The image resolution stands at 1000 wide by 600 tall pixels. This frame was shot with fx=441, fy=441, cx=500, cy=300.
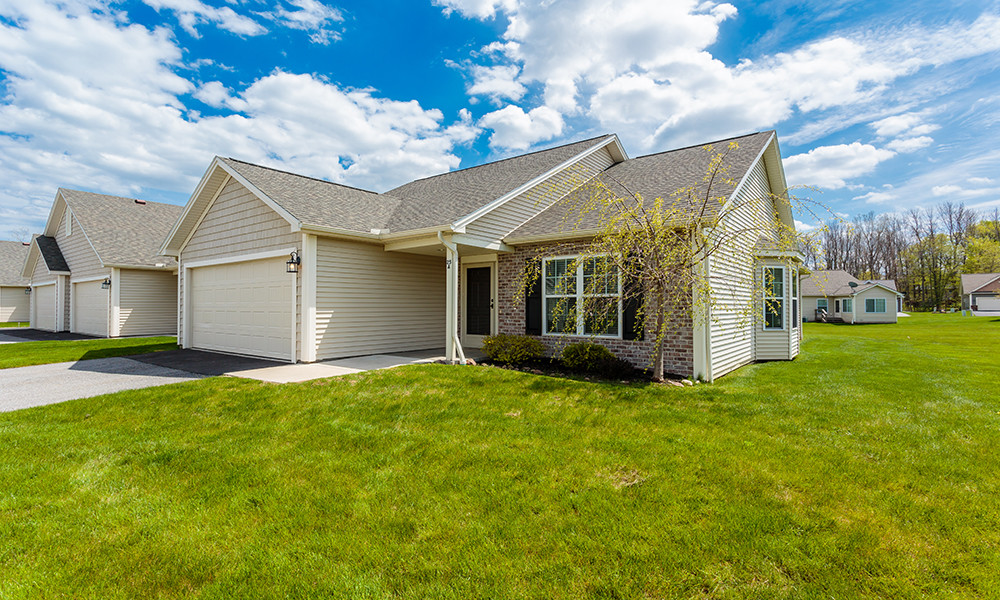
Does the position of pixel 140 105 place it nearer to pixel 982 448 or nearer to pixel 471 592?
pixel 471 592

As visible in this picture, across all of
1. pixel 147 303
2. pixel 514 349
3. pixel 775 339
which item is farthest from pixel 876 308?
pixel 147 303

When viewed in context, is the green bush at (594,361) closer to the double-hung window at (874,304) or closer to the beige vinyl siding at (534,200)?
the beige vinyl siding at (534,200)

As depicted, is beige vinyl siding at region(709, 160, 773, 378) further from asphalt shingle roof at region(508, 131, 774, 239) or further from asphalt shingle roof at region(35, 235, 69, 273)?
asphalt shingle roof at region(35, 235, 69, 273)

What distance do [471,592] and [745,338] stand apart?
10189 mm

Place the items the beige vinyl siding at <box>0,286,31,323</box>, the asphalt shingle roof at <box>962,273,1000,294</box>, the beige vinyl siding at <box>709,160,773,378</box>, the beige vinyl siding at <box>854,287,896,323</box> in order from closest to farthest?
1. the beige vinyl siding at <box>709,160,773,378</box>
2. the beige vinyl siding at <box>0,286,31,323</box>
3. the beige vinyl siding at <box>854,287,896,323</box>
4. the asphalt shingle roof at <box>962,273,1000,294</box>

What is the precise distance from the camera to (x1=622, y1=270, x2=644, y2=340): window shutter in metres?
8.64

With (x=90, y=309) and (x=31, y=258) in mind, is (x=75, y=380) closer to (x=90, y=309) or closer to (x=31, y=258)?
(x=90, y=309)

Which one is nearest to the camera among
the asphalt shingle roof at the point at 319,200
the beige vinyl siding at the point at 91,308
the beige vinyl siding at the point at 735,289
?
the beige vinyl siding at the point at 735,289

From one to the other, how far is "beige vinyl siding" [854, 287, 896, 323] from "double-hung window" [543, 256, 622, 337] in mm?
29876

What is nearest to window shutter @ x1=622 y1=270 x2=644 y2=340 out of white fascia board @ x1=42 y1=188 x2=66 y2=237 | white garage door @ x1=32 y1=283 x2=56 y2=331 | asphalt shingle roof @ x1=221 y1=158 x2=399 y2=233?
asphalt shingle roof @ x1=221 y1=158 x2=399 y2=233

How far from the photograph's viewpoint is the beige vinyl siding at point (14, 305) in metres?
25.2

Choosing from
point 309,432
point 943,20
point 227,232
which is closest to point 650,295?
point 309,432

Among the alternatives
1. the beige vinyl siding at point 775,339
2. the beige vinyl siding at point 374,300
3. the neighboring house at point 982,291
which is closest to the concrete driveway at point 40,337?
the beige vinyl siding at point 374,300

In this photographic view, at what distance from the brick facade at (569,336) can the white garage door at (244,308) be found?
4.86 meters
